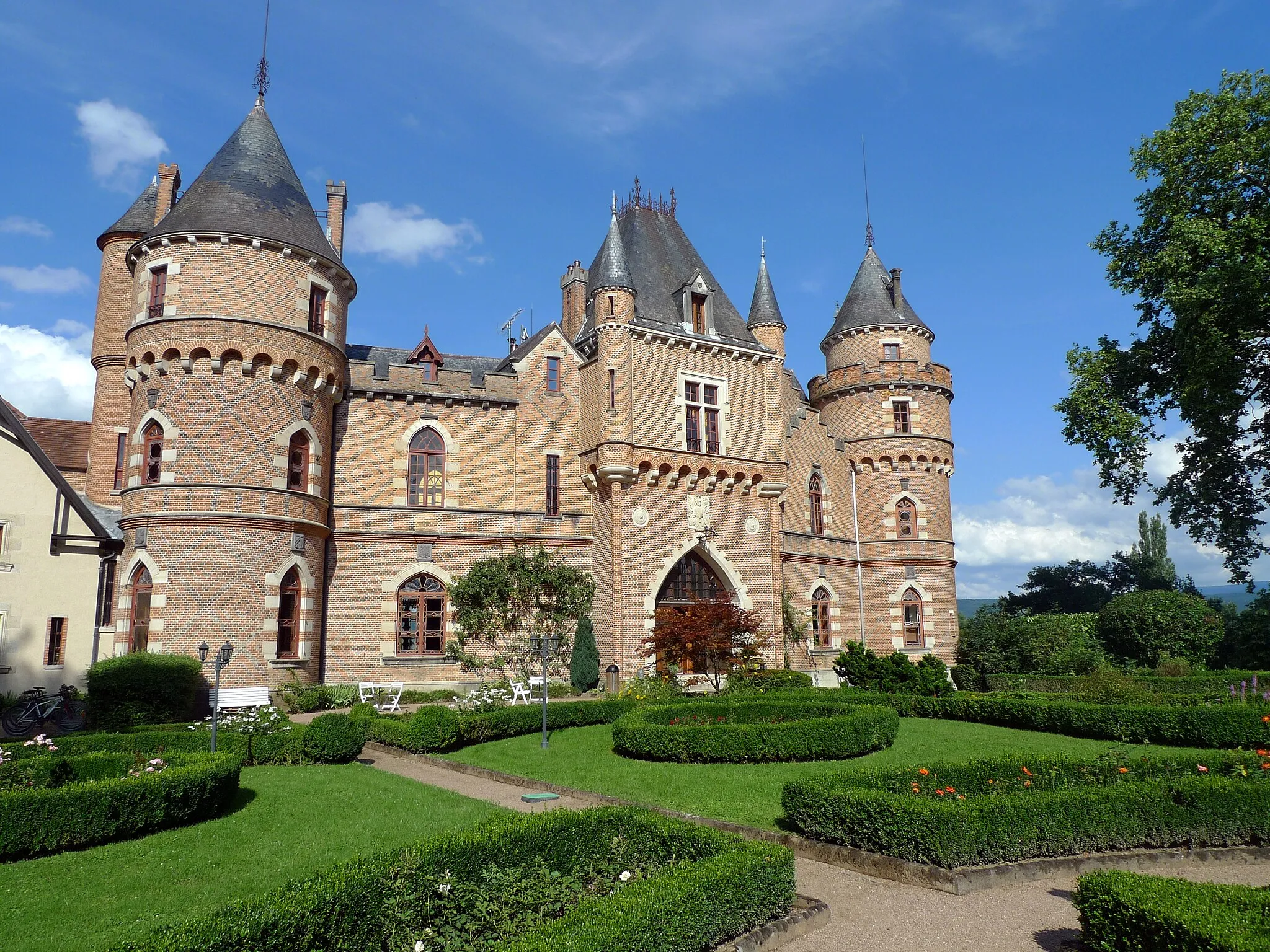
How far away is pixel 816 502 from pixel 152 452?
76.1 feet

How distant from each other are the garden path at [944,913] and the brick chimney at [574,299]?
24.8 meters

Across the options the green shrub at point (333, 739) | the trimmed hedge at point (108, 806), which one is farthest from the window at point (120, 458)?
the trimmed hedge at point (108, 806)

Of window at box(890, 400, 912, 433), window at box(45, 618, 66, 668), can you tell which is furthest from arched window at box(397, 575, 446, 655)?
window at box(890, 400, 912, 433)

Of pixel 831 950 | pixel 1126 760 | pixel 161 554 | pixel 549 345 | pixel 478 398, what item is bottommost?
pixel 831 950

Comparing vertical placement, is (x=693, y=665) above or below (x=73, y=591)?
Result: below

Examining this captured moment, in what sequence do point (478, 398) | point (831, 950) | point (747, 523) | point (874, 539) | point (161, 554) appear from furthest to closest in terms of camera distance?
1. point (874, 539)
2. point (747, 523)
3. point (478, 398)
4. point (161, 554)
5. point (831, 950)

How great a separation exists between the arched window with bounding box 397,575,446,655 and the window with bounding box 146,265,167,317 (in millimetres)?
10137

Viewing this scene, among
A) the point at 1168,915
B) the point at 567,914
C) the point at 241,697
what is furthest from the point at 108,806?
the point at 1168,915

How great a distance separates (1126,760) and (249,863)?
35.9 feet

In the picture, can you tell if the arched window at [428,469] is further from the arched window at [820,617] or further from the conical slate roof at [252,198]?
the arched window at [820,617]

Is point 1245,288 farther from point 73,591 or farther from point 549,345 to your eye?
point 73,591

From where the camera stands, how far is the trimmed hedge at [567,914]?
18.4 ft

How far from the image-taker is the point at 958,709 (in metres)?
21.3

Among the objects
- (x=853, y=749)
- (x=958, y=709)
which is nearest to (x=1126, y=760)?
(x=853, y=749)
